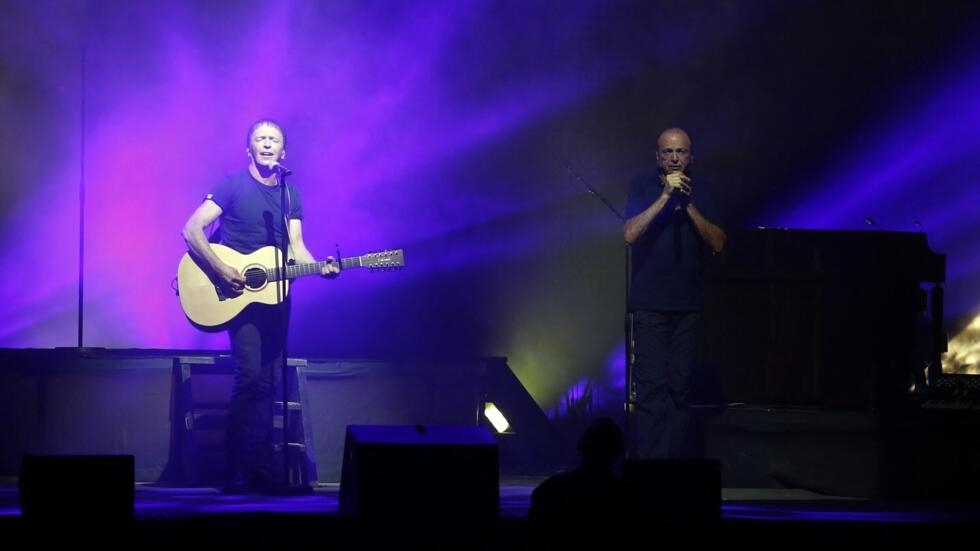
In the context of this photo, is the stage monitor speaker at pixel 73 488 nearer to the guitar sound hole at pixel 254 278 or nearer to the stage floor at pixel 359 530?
the stage floor at pixel 359 530

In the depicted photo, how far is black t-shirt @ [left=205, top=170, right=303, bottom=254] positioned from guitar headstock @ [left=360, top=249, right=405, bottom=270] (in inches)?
22.4

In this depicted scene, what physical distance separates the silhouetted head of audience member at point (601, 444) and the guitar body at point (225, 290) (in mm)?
3719

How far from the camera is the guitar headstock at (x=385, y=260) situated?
29.3 ft

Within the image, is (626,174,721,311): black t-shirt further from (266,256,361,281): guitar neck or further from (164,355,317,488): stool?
(164,355,317,488): stool

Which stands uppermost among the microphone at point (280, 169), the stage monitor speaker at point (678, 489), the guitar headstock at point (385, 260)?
the microphone at point (280, 169)

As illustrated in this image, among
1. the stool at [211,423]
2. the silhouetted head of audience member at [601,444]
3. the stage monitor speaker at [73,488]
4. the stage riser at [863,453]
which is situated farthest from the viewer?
the stool at [211,423]

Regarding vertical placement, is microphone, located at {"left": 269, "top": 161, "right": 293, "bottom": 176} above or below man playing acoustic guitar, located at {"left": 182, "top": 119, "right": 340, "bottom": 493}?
above

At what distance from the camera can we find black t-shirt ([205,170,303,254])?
8.51m

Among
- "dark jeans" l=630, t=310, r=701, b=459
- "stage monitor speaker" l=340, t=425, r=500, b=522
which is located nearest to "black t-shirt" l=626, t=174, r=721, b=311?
"dark jeans" l=630, t=310, r=701, b=459

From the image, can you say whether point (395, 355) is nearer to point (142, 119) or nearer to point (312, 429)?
point (312, 429)

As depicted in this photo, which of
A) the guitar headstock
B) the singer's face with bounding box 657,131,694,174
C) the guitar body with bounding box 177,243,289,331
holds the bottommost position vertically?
the guitar body with bounding box 177,243,289,331

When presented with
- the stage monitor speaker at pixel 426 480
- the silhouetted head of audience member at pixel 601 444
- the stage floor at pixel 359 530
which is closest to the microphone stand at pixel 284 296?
the stage floor at pixel 359 530

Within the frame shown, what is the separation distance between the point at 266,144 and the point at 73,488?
3174 millimetres

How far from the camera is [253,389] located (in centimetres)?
841
